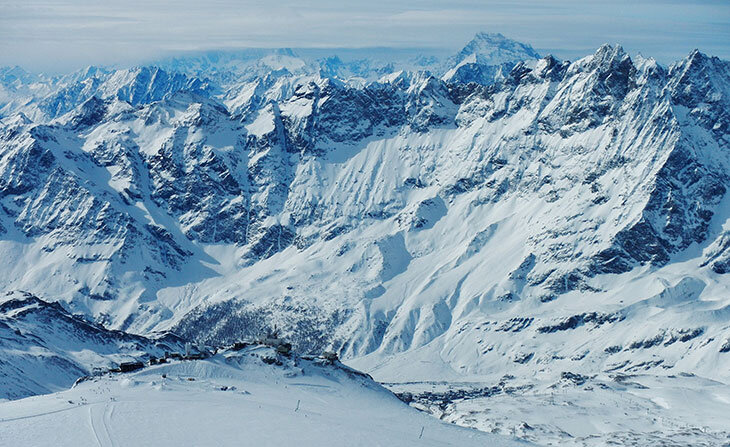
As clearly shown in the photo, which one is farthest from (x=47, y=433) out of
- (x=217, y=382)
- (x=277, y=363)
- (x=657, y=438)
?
(x=657, y=438)

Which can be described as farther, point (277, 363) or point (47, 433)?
point (277, 363)

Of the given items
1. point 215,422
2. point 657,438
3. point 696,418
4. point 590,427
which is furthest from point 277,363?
point 696,418

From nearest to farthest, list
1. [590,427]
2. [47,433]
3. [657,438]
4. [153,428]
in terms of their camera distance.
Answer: [47,433]
[153,428]
[657,438]
[590,427]

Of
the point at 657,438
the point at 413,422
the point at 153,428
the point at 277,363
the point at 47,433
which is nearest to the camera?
the point at 47,433

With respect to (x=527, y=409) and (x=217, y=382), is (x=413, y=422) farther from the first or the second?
(x=527, y=409)

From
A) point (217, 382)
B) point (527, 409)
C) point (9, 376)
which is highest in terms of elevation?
point (217, 382)

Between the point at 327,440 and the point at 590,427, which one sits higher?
the point at 327,440
